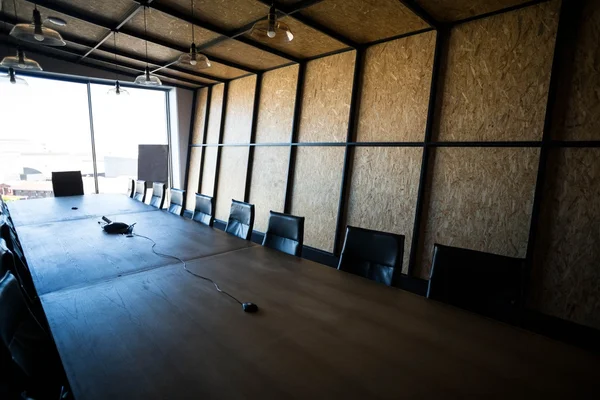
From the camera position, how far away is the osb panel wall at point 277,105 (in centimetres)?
490

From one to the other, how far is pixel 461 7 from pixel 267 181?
3.56 meters

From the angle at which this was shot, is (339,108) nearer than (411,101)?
No

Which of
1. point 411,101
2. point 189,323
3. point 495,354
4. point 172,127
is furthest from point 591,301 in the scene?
point 172,127

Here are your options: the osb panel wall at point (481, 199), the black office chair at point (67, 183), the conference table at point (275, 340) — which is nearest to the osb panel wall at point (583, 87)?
the osb panel wall at point (481, 199)

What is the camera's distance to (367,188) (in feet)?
12.8

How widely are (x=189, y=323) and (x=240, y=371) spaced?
40 cm

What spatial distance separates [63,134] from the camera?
19.3 ft

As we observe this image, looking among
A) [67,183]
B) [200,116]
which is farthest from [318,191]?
[67,183]

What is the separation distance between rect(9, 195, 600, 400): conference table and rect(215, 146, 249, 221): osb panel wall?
150 inches

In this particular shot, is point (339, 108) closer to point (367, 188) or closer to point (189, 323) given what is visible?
point (367, 188)

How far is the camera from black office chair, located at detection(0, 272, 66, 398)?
1.09 m

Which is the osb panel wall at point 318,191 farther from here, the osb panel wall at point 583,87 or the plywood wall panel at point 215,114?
the plywood wall panel at point 215,114

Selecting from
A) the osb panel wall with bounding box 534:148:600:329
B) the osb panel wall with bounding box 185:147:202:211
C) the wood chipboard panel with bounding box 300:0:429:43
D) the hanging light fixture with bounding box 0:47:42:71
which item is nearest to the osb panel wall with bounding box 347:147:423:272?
the osb panel wall with bounding box 534:148:600:329

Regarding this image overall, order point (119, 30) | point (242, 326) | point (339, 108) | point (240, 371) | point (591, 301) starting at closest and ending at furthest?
point (240, 371) < point (242, 326) < point (591, 301) < point (119, 30) < point (339, 108)
